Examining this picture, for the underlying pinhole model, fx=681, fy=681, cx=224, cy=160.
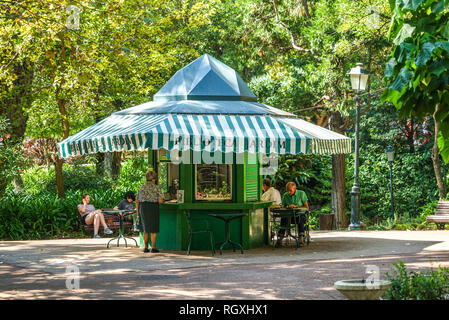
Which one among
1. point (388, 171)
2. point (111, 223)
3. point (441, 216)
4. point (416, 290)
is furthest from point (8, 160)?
point (388, 171)

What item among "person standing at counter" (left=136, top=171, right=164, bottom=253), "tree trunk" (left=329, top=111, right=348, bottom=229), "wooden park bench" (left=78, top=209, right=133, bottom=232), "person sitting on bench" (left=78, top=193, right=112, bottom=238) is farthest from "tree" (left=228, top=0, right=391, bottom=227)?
"person standing at counter" (left=136, top=171, right=164, bottom=253)

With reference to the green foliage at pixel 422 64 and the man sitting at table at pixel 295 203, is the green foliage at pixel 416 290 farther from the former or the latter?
the man sitting at table at pixel 295 203

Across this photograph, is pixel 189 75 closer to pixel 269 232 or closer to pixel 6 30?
pixel 269 232

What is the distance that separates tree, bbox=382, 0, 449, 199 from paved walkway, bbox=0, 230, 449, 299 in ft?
12.6

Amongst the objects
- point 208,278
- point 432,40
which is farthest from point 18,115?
point 432,40

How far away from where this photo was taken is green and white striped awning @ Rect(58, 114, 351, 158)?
40.3 ft

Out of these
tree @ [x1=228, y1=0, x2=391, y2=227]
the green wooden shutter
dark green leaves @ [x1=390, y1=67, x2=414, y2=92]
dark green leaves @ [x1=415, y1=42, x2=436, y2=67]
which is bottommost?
the green wooden shutter

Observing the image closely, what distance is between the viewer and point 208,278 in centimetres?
1025

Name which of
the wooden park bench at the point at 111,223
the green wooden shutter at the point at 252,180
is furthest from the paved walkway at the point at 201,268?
the green wooden shutter at the point at 252,180

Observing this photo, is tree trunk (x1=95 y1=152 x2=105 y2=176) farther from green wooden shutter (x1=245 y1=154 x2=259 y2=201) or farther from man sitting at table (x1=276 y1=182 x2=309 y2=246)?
green wooden shutter (x1=245 y1=154 x2=259 y2=201)

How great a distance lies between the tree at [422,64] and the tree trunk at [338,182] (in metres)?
18.9

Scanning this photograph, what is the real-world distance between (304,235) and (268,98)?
34.9 feet

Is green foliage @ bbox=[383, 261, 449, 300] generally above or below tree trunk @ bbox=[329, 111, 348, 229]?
below

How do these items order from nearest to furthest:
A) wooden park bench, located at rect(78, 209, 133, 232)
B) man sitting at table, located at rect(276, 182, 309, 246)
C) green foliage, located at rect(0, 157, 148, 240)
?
man sitting at table, located at rect(276, 182, 309, 246) < wooden park bench, located at rect(78, 209, 133, 232) < green foliage, located at rect(0, 157, 148, 240)
